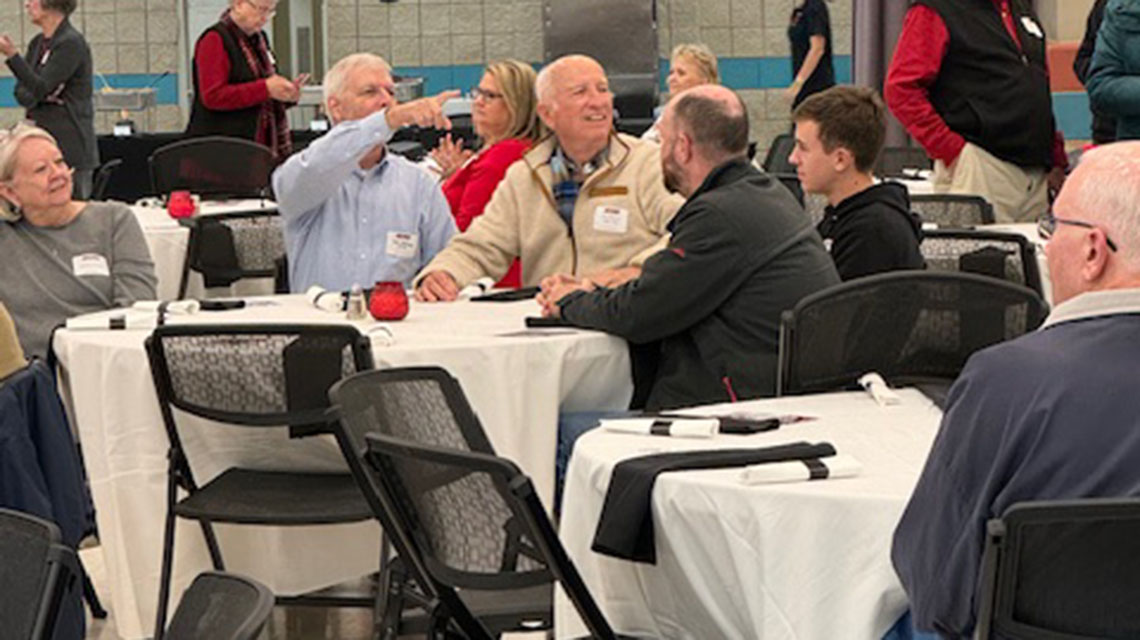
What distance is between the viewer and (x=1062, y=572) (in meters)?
2.71

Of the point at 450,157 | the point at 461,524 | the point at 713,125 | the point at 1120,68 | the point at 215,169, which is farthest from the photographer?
the point at 215,169

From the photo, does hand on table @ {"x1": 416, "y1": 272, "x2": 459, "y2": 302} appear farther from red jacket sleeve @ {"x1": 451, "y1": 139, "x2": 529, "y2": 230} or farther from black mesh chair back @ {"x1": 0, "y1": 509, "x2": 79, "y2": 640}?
black mesh chair back @ {"x1": 0, "y1": 509, "x2": 79, "y2": 640}

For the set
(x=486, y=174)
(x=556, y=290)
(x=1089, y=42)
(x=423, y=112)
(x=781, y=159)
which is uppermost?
(x=1089, y=42)

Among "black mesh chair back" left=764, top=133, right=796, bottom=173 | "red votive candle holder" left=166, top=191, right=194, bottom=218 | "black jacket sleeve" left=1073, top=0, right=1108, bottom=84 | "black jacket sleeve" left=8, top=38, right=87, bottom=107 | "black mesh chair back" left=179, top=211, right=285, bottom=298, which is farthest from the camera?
"black jacket sleeve" left=8, top=38, right=87, bottom=107

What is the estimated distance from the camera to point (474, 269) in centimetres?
603

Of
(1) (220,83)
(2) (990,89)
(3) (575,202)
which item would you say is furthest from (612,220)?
(1) (220,83)

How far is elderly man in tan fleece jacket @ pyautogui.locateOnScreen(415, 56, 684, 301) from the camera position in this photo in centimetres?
604

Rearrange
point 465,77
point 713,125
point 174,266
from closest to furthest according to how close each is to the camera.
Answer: point 713,125 → point 174,266 → point 465,77

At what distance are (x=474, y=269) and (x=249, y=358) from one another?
1.43 m

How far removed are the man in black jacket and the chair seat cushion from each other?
741mm

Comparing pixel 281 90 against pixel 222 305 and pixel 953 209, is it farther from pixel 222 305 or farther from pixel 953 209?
pixel 222 305

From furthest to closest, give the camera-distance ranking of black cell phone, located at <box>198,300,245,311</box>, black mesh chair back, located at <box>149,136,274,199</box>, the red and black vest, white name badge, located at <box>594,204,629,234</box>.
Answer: black mesh chair back, located at <box>149,136,274,199</box>
the red and black vest
white name badge, located at <box>594,204,629,234</box>
black cell phone, located at <box>198,300,245,311</box>

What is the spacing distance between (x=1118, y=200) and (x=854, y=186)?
2.54 m

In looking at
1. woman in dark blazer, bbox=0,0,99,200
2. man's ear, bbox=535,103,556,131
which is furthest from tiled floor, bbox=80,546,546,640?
woman in dark blazer, bbox=0,0,99,200
